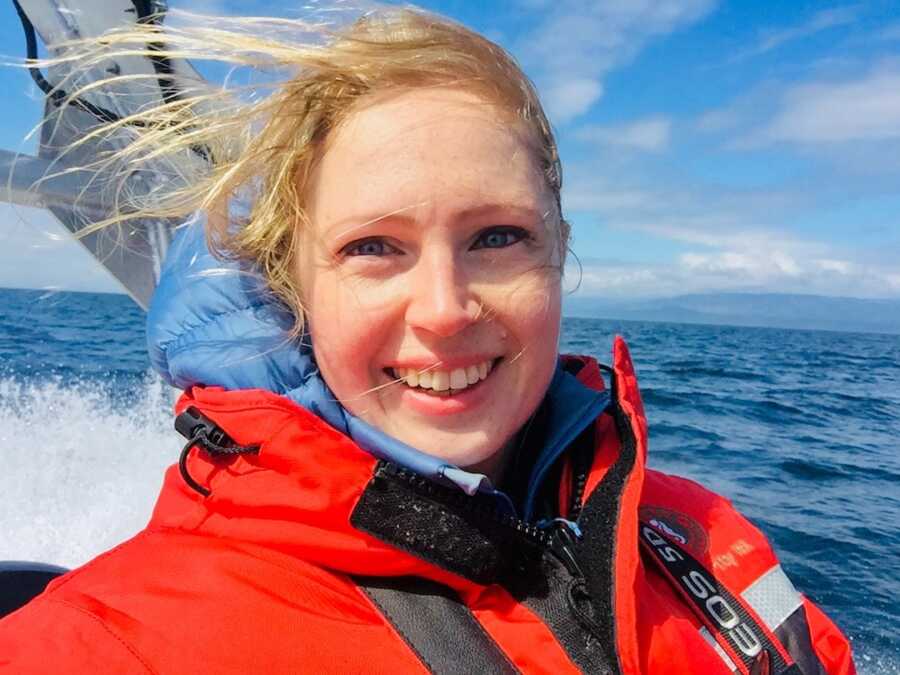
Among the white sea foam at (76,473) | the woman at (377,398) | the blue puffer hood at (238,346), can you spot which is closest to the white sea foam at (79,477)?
the white sea foam at (76,473)

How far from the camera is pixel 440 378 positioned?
1438mm

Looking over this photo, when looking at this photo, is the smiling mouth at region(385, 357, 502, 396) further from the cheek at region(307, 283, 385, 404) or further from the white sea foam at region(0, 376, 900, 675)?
the white sea foam at region(0, 376, 900, 675)

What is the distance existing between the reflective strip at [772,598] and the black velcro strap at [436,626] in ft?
2.73

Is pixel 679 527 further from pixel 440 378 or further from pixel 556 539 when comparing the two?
pixel 440 378

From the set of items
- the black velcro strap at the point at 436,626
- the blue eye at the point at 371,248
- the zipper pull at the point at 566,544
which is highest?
the blue eye at the point at 371,248

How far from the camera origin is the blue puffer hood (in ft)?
4.79

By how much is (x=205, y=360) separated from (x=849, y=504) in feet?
24.1

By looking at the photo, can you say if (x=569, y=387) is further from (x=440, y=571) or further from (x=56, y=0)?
(x=56, y=0)

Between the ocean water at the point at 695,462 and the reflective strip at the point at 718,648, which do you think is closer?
the reflective strip at the point at 718,648

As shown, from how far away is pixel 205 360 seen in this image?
4.92 ft

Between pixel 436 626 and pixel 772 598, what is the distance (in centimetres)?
101

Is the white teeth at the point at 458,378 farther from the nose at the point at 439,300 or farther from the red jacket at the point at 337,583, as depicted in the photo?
the red jacket at the point at 337,583

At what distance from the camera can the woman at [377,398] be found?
4.25 feet

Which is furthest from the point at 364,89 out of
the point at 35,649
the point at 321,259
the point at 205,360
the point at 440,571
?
the point at 35,649
